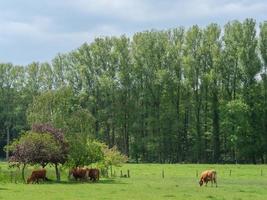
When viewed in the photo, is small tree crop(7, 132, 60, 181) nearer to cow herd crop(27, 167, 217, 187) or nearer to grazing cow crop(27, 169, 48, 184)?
cow herd crop(27, 167, 217, 187)

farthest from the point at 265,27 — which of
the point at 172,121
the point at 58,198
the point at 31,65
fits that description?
the point at 58,198

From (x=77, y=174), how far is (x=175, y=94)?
2111 inches

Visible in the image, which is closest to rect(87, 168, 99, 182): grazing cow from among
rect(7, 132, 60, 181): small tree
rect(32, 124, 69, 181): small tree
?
rect(32, 124, 69, 181): small tree

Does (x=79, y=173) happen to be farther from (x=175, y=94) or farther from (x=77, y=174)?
(x=175, y=94)

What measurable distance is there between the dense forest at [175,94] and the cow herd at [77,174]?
38.6 m

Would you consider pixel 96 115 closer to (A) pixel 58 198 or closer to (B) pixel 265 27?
(B) pixel 265 27

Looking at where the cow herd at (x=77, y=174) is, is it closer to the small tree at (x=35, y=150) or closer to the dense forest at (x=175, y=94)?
the small tree at (x=35, y=150)

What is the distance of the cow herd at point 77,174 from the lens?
1982 inches

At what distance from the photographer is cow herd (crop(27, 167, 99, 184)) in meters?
50.3

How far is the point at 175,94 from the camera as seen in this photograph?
344 feet

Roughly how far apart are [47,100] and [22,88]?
993 inches

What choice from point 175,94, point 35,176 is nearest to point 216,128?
point 175,94

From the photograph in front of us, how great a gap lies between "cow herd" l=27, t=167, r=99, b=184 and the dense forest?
38.6m

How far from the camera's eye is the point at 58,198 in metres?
32.0
